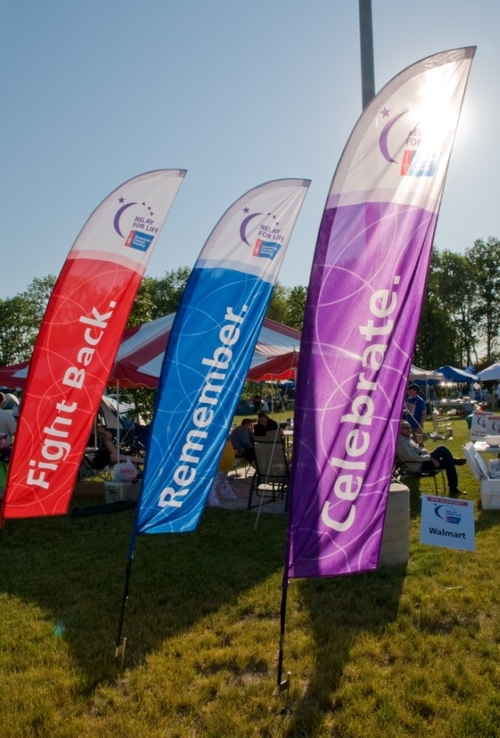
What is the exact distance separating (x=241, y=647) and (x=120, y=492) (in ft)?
17.2

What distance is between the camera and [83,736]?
293 cm

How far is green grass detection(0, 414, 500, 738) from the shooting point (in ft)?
10.00

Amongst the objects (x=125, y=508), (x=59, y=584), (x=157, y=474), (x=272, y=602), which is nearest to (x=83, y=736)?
(x=157, y=474)

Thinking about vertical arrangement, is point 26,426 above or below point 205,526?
above

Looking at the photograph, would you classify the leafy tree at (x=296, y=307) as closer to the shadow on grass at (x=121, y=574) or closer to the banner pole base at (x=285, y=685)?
the shadow on grass at (x=121, y=574)

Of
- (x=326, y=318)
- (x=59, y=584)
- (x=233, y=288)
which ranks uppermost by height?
(x=233, y=288)

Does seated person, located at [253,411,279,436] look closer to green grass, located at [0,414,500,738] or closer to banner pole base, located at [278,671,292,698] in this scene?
green grass, located at [0,414,500,738]

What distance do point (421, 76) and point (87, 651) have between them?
4.32 meters

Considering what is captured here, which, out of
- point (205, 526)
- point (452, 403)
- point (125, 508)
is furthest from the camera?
point (452, 403)

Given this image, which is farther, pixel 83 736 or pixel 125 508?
pixel 125 508

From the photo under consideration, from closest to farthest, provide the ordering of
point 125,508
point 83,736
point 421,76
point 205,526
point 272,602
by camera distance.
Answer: point 83,736 < point 421,76 < point 272,602 < point 205,526 < point 125,508

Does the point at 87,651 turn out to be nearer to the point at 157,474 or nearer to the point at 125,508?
the point at 157,474

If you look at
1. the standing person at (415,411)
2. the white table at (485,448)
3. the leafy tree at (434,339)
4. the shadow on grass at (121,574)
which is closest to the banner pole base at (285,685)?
the shadow on grass at (121,574)

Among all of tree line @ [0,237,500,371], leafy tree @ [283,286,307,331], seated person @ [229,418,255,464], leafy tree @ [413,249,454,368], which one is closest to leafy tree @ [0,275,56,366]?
tree line @ [0,237,500,371]
